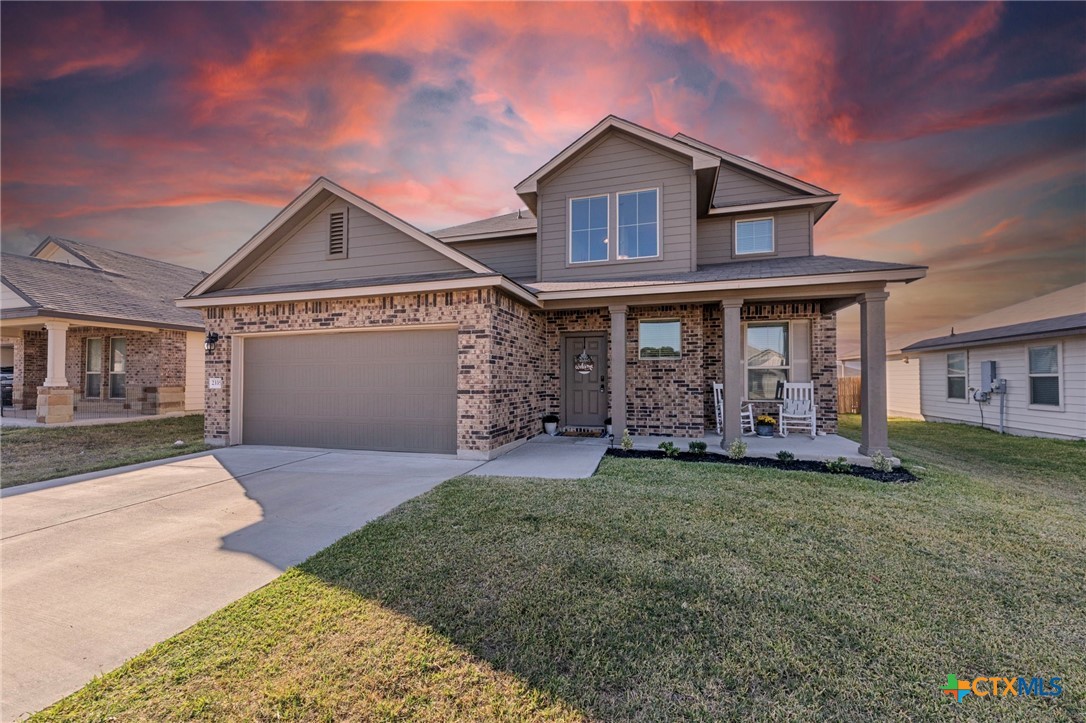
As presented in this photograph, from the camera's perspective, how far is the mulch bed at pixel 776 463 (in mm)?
6176

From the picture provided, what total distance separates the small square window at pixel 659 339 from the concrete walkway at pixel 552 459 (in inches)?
89.3

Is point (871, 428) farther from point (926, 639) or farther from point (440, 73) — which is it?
point (440, 73)

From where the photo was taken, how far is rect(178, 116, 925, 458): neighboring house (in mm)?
7285

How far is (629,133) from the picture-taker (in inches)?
349

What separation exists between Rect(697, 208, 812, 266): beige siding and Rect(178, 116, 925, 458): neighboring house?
1.3 inches

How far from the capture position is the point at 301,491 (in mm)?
5355

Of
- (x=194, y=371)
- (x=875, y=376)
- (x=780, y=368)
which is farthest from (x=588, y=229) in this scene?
(x=194, y=371)

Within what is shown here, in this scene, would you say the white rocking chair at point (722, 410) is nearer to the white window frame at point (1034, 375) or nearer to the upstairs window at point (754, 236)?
the upstairs window at point (754, 236)

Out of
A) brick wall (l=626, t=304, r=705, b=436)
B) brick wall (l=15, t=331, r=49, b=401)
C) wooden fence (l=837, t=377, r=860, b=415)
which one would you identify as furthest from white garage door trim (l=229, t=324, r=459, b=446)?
wooden fence (l=837, t=377, r=860, b=415)

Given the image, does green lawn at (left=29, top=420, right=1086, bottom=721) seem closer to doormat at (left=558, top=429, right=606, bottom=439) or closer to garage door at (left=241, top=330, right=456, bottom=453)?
garage door at (left=241, top=330, right=456, bottom=453)

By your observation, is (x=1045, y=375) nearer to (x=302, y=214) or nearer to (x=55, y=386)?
(x=302, y=214)

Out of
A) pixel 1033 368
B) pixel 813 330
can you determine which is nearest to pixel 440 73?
pixel 813 330

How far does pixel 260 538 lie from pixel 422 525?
143 cm

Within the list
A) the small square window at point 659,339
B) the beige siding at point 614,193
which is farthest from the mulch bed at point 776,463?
the beige siding at point 614,193
